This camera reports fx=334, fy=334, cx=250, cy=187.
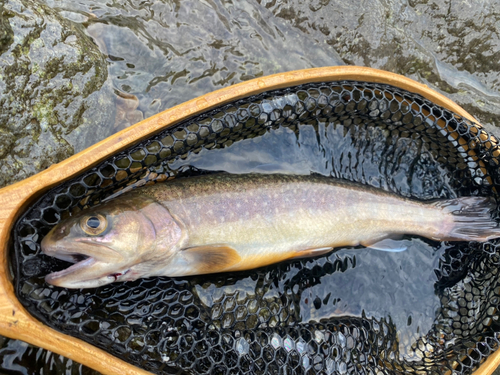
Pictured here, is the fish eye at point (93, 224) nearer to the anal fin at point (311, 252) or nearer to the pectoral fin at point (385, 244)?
the anal fin at point (311, 252)

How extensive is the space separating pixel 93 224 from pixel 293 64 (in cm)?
195

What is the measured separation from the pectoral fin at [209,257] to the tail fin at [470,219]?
5.29ft

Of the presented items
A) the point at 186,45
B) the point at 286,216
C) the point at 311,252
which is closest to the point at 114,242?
the point at 286,216

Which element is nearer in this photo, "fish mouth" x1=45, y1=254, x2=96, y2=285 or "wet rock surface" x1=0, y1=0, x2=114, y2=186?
"fish mouth" x1=45, y1=254, x2=96, y2=285

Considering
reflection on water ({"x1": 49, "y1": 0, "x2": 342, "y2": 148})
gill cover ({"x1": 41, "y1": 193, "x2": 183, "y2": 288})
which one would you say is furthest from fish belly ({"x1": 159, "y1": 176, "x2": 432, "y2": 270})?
reflection on water ({"x1": 49, "y1": 0, "x2": 342, "y2": 148})

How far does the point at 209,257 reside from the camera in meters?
2.11

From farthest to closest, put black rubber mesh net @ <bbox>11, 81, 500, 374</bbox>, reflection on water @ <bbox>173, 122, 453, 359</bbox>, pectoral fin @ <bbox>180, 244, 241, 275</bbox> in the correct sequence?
1. reflection on water @ <bbox>173, 122, 453, 359</bbox>
2. pectoral fin @ <bbox>180, 244, 241, 275</bbox>
3. black rubber mesh net @ <bbox>11, 81, 500, 374</bbox>

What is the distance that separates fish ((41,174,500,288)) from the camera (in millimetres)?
1877

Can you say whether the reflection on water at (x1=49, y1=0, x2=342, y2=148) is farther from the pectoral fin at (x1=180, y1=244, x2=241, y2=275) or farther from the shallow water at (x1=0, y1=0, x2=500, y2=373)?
the pectoral fin at (x1=180, y1=244, x2=241, y2=275)

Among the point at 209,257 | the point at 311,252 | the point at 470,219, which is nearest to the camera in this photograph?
the point at 209,257

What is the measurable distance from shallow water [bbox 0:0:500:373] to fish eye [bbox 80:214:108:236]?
0.68 meters

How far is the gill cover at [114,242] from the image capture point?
1.83 metres

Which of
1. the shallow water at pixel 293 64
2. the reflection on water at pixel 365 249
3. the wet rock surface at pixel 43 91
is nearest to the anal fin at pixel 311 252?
the reflection on water at pixel 365 249

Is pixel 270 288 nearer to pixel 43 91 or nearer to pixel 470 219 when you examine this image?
pixel 470 219
